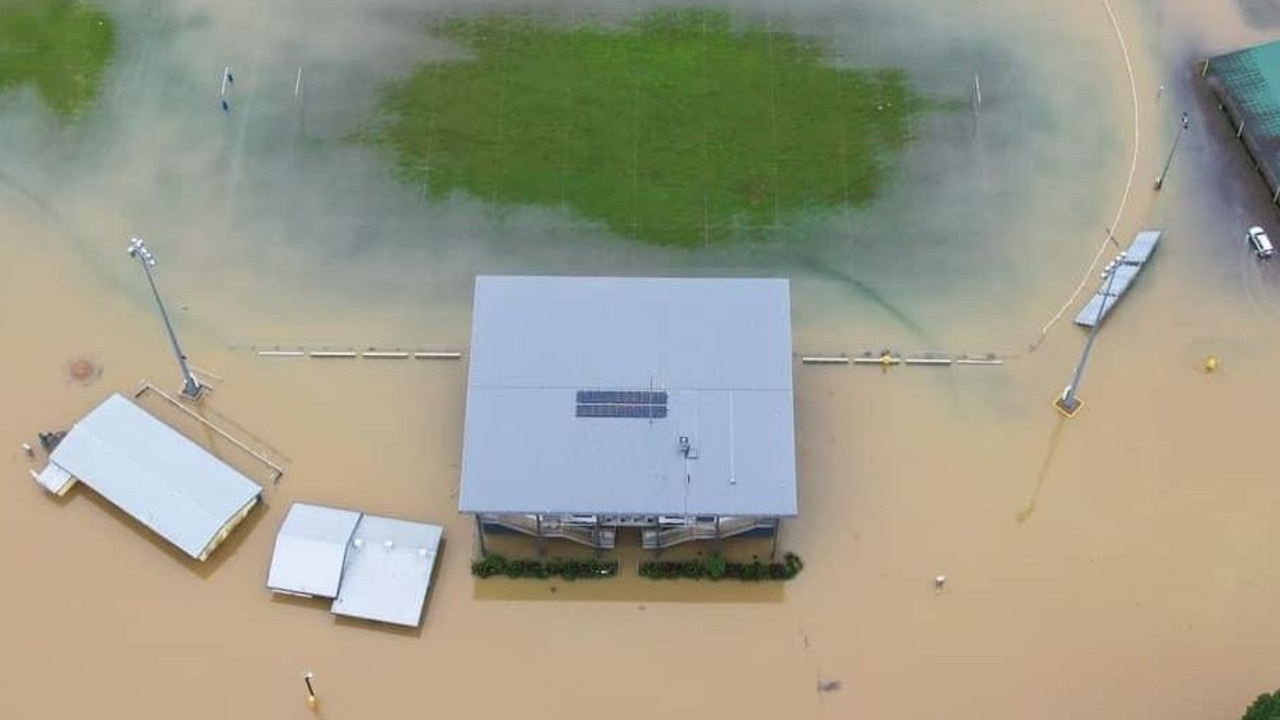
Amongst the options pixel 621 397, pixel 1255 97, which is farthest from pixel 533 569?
pixel 1255 97

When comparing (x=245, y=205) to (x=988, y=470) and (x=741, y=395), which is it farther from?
(x=988, y=470)

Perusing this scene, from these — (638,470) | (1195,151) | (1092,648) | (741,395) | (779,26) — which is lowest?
(1092,648)

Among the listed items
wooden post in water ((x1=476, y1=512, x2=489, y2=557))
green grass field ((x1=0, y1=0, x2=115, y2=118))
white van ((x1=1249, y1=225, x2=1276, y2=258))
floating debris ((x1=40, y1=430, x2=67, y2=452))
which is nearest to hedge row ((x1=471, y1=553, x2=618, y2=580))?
wooden post in water ((x1=476, y1=512, x2=489, y2=557))

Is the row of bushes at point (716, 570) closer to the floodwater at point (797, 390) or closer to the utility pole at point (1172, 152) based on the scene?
the floodwater at point (797, 390)

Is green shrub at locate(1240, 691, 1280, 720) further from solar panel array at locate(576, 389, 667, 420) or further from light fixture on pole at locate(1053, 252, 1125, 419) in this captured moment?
solar panel array at locate(576, 389, 667, 420)

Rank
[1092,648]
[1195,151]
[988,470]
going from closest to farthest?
[1092,648], [988,470], [1195,151]

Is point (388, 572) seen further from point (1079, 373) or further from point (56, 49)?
point (56, 49)

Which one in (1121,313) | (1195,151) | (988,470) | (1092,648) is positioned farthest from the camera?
(1195,151)

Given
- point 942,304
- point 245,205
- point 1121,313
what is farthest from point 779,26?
point 245,205
